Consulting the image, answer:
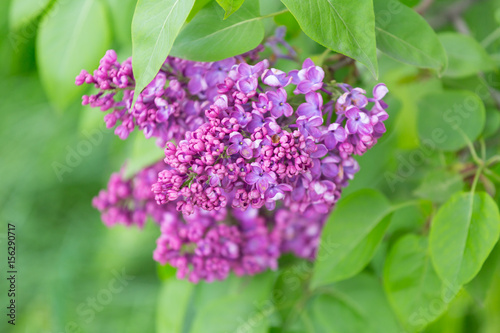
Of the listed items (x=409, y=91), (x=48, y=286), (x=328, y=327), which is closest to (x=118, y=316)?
(x=48, y=286)

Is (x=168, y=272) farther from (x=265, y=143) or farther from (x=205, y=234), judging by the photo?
(x=265, y=143)

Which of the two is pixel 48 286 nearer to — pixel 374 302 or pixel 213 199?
pixel 374 302

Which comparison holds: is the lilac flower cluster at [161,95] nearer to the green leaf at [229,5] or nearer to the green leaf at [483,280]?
the green leaf at [229,5]

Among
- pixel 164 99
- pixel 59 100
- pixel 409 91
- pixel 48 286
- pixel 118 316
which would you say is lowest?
pixel 118 316

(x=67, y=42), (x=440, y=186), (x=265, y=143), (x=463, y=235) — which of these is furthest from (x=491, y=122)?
(x=67, y=42)

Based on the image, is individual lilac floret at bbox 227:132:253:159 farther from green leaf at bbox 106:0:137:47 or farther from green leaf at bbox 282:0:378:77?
green leaf at bbox 106:0:137:47

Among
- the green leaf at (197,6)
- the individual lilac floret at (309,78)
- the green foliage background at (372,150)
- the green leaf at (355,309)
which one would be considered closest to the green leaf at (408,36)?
the green foliage background at (372,150)
